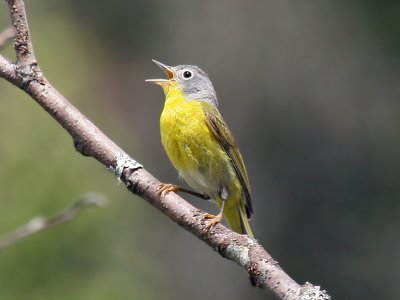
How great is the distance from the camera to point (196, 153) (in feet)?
12.7

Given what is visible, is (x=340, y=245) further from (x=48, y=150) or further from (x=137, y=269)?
(x=48, y=150)

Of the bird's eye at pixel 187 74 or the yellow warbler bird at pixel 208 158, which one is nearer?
the yellow warbler bird at pixel 208 158

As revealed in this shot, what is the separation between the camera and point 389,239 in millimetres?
10078

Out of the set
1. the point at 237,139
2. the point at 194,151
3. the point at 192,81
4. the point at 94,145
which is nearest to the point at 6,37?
the point at 94,145

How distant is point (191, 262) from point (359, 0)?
183 inches

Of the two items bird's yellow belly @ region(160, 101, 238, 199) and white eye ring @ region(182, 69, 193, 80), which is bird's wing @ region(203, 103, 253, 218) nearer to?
bird's yellow belly @ region(160, 101, 238, 199)

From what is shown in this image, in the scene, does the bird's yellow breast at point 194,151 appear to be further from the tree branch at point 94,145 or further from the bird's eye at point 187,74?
the tree branch at point 94,145

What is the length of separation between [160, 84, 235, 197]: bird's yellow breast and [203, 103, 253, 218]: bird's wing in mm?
33

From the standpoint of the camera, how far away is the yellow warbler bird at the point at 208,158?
12.6ft

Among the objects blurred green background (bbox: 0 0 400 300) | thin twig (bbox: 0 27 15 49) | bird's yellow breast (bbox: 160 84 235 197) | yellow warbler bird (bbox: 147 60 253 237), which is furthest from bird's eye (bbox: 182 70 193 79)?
blurred green background (bbox: 0 0 400 300)

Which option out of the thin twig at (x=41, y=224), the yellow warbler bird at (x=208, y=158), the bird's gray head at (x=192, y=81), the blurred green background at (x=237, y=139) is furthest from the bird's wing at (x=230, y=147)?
the blurred green background at (x=237, y=139)

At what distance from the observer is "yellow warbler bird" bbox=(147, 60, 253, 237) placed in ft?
12.6

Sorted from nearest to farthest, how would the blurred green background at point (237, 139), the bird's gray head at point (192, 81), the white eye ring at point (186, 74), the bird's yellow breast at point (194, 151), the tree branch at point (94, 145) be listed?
the tree branch at point (94, 145), the bird's yellow breast at point (194, 151), the bird's gray head at point (192, 81), the white eye ring at point (186, 74), the blurred green background at point (237, 139)

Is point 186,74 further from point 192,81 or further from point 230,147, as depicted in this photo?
point 230,147
